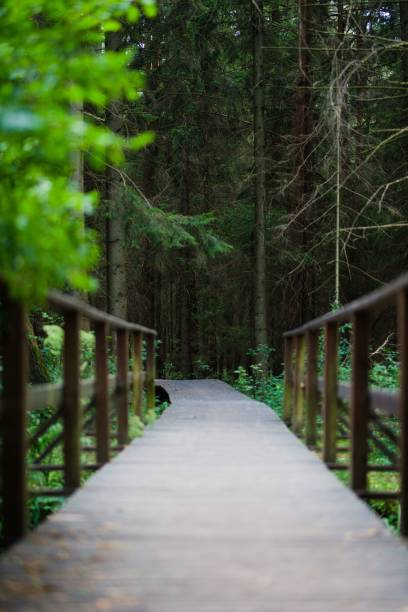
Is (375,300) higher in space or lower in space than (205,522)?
higher

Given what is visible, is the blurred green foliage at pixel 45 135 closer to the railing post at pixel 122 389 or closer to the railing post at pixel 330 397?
the railing post at pixel 330 397

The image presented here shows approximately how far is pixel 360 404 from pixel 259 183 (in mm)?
14343

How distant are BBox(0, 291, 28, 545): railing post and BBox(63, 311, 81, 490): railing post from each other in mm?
1066

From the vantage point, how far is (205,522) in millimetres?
3746

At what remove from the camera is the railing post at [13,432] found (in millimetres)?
3389

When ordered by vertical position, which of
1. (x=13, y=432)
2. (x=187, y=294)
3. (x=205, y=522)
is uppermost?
(x=187, y=294)

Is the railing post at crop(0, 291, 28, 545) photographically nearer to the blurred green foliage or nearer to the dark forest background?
the blurred green foliage

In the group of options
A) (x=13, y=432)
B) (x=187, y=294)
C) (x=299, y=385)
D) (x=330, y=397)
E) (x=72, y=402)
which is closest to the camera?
(x=13, y=432)

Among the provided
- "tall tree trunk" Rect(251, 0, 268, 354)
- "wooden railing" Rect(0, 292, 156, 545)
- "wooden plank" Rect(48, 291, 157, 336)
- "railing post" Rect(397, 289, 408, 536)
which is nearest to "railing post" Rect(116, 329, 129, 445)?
"wooden railing" Rect(0, 292, 156, 545)

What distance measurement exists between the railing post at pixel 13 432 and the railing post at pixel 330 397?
302cm

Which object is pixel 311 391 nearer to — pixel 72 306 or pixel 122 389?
pixel 122 389

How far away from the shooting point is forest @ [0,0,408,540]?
12797mm

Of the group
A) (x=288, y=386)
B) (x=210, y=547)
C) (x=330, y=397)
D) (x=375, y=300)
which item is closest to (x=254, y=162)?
(x=288, y=386)

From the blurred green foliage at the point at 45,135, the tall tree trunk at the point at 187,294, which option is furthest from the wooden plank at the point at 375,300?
the tall tree trunk at the point at 187,294
